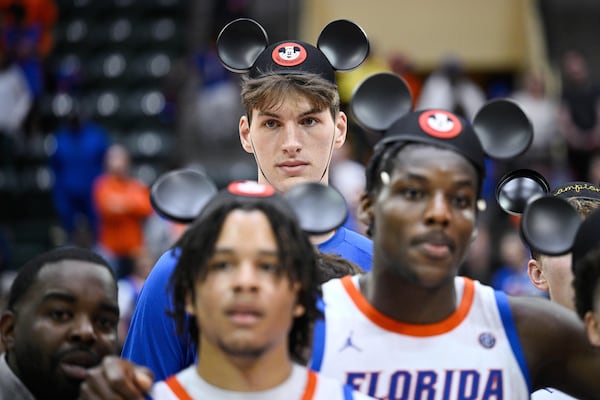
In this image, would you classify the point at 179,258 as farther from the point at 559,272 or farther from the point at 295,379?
the point at 559,272

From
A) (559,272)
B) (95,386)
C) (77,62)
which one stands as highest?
(77,62)

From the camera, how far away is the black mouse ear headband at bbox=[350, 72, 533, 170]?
12.3ft

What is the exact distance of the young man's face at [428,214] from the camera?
11.8ft

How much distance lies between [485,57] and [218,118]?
5.14 metres

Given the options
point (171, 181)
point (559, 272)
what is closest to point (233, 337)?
point (171, 181)

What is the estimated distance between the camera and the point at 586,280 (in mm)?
3760

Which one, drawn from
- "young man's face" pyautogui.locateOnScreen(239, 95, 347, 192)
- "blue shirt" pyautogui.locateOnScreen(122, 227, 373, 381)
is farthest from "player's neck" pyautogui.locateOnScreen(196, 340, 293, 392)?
"young man's face" pyautogui.locateOnScreen(239, 95, 347, 192)

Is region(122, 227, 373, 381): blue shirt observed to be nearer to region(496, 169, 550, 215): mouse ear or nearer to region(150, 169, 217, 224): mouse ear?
region(150, 169, 217, 224): mouse ear

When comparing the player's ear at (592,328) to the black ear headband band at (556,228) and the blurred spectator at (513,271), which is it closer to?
the black ear headband band at (556,228)

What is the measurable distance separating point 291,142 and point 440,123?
1.31 m

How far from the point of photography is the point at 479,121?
4.03 m

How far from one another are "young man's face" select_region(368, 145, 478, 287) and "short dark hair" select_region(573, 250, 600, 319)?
374 millimetres

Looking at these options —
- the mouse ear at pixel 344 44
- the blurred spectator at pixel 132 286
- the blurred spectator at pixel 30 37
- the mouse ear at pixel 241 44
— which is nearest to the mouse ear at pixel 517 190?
the mouse ear at pixel 344 44

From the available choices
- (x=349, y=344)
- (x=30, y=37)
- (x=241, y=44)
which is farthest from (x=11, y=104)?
(x=349, y=344)
